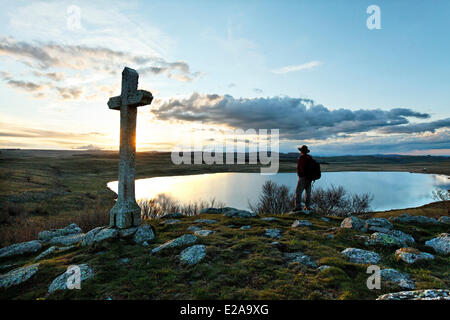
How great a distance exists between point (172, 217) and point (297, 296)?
33.2 feet

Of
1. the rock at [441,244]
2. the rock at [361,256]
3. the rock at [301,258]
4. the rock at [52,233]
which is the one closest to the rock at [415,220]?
the rock at [441,244]

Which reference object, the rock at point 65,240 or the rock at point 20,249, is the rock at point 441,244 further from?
the rock at point 20,249

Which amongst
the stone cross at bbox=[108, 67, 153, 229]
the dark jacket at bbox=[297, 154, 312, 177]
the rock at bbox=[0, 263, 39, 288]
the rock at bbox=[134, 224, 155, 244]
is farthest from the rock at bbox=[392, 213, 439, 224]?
the rock at bbox=[0, 263, 39, 288]

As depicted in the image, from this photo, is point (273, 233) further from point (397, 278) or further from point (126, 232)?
point (126, 232)

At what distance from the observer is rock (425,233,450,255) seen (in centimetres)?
750

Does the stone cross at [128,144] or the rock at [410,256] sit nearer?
the rock at [410,256]

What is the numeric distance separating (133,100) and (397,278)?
950 cm

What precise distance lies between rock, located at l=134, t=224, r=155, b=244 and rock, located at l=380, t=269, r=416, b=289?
6969mm

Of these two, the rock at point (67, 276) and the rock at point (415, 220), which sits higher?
the rock at point (67, 276)

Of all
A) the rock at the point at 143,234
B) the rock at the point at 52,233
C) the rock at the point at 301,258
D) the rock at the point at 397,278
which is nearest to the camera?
the rock at the point at 397,278

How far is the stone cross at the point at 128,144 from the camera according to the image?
28.4 feet

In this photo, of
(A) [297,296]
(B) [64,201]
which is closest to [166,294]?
(A) [297,296]

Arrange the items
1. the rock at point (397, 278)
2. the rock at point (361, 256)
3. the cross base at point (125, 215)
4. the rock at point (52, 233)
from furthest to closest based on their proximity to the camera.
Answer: the rock at point (52, 233) < the cross base at point (125, 215) < the rock at point (361, 256) < the rock at point (397, 278)
